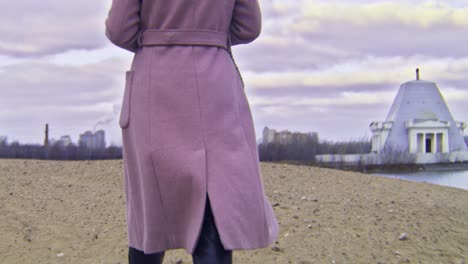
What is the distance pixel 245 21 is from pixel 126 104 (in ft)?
1.90

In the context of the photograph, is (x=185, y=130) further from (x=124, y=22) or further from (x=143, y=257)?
(x=143, y=257)

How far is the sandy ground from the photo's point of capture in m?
4.62

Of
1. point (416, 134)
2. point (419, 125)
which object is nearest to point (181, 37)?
point (416, 134)

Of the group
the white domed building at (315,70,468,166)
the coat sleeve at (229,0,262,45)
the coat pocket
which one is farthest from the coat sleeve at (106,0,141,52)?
the white domed building at (315,70,468,166)

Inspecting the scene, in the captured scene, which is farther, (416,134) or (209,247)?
(416,134)

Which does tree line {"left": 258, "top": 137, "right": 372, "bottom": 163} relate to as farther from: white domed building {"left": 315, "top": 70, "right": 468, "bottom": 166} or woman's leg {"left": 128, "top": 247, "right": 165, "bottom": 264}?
woman's leg {"left": 128, "top": 247, "right": 165, "bottom": 264}

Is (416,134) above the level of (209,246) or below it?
above

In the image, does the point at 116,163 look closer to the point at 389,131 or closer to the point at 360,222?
the point at 360,222

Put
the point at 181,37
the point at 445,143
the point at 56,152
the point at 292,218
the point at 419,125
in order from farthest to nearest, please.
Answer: the point at 419,125
the point at 445,143
the point at 56,152
the point at 292,218
the point at 181,37

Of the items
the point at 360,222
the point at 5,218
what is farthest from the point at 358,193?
the point at 5,218

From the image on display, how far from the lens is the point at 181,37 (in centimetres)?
205

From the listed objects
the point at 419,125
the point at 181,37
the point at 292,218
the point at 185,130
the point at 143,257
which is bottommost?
the point at 292,218

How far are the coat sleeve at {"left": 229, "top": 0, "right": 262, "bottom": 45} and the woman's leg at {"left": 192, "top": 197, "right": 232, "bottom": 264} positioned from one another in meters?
0.73

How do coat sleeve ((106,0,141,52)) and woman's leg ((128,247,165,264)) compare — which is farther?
woman's leg ((128,247,165,264))
